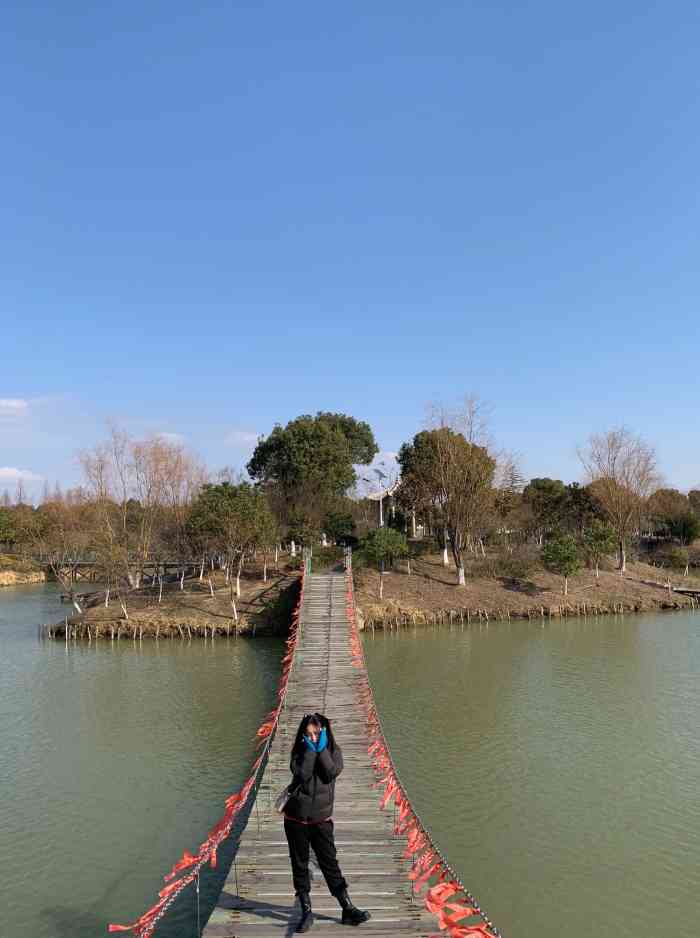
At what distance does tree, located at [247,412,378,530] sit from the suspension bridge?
30081mm

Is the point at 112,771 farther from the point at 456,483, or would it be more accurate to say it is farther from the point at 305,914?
the point at 456,483

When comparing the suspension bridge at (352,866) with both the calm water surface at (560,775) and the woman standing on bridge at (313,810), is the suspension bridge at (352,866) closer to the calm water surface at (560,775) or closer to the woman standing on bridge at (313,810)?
the woman standing on bridge at (313,810)

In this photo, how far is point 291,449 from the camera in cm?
4609

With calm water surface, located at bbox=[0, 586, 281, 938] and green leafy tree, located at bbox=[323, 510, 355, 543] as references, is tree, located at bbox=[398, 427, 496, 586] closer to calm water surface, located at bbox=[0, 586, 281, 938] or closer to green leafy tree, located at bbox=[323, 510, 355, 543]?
green leafy tree, located at bbox=[323, 510, 355, 543]

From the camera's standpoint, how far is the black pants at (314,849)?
6.36 m

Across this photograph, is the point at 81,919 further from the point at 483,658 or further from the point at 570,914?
the point at 483,658

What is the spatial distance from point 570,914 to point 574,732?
285 inches

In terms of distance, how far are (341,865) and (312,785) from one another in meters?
2.34

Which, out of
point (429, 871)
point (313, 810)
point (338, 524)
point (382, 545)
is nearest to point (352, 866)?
point (429, 871)

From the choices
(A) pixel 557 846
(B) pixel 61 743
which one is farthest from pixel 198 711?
(A) pixel 557 846

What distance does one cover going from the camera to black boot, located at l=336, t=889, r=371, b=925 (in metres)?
6.50

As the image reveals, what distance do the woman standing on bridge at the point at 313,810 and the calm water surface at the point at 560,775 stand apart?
283cm

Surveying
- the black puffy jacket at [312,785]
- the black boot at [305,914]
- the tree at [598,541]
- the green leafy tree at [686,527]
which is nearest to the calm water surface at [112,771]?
the black boot at [305,914]

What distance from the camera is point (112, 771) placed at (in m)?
13.2
